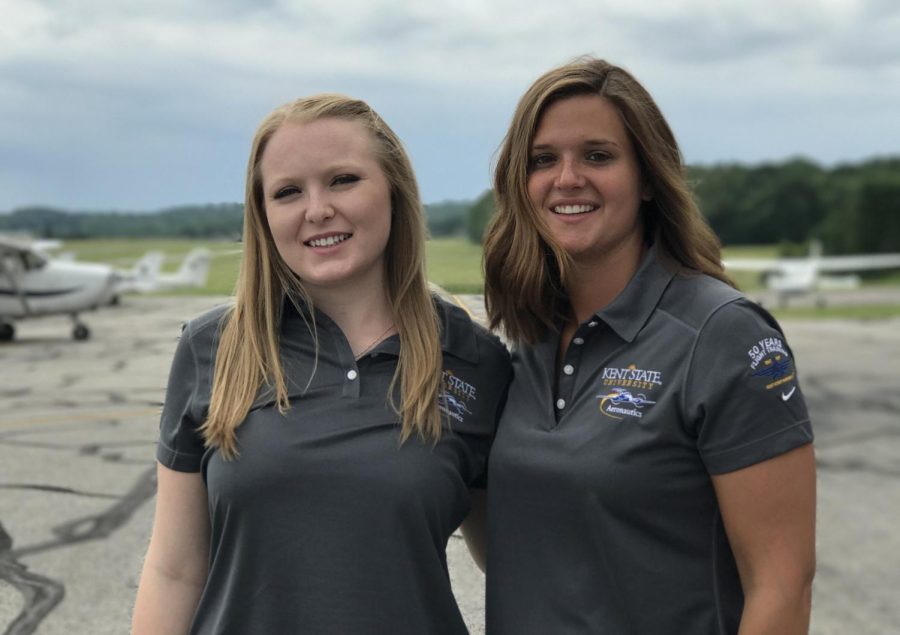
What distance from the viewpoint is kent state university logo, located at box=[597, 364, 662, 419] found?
1.76 metres

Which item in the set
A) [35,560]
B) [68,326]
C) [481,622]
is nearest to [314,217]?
[481,622]

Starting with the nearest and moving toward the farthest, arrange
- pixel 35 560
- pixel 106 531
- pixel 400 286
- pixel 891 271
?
pixel 400 286
pixel 35 560
pixel 106 531
pixel 891 271

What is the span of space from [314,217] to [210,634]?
0.90m

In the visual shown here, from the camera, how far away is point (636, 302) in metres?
1.89

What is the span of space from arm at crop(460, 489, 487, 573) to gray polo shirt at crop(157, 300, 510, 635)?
235 mm

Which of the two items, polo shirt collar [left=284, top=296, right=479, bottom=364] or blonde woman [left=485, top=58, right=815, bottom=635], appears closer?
blonde woman [left=485, top=58, right=815, bottom=635]

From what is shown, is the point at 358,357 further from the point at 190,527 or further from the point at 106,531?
the point at 106,531

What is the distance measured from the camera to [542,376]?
198 centimetres

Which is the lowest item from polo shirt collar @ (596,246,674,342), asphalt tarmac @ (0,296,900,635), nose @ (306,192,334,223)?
asphalt tarmac @ (0,296,900,635)

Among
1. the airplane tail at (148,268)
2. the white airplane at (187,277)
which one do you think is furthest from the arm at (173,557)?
the airplane tail at (148,268)

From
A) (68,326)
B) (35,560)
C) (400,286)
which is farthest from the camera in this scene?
(68,326)

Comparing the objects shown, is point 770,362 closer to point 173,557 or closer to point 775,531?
point 775,531

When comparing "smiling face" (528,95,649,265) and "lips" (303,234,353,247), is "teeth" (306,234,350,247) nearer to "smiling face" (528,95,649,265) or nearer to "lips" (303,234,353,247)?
"lips" (303,234,353,247)

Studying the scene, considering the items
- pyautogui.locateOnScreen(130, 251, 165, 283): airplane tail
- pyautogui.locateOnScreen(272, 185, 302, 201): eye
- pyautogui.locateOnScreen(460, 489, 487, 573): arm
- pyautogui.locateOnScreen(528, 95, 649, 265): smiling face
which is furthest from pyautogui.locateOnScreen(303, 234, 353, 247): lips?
pyautogui.locateOnScreen(130, 251, 165, 283): airplane tail
